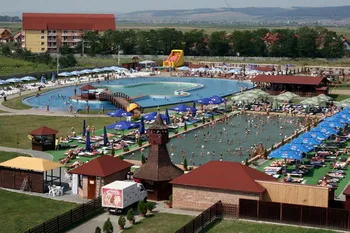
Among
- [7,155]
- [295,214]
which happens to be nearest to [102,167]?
[295,214]

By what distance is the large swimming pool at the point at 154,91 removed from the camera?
2630 inches

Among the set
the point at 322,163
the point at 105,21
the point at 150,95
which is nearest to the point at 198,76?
the point at 150,95

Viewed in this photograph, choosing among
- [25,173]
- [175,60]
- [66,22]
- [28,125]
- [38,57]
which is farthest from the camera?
[66,22]

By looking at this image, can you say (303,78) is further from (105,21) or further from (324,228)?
(105,21)

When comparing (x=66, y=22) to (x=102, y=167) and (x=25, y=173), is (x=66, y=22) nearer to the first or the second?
(x=25, y=173)

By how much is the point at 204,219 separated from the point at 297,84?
154 ft

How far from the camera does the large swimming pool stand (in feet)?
219

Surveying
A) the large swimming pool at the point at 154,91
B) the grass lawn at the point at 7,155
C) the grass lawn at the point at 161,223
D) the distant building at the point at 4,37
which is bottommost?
the large swimming pool at the point at 154,91

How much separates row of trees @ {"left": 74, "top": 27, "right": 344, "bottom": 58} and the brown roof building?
88.5 m

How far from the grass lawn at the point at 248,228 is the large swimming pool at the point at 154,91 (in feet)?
128

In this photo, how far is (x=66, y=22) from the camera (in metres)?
128

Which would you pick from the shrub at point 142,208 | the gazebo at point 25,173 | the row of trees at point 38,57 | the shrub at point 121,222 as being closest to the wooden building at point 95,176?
the gazebo at point 25,173

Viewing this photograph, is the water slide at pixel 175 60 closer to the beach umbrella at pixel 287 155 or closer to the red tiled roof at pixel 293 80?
the red tiled roof at pixel 293 80

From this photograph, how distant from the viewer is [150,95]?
7369 centimetres
